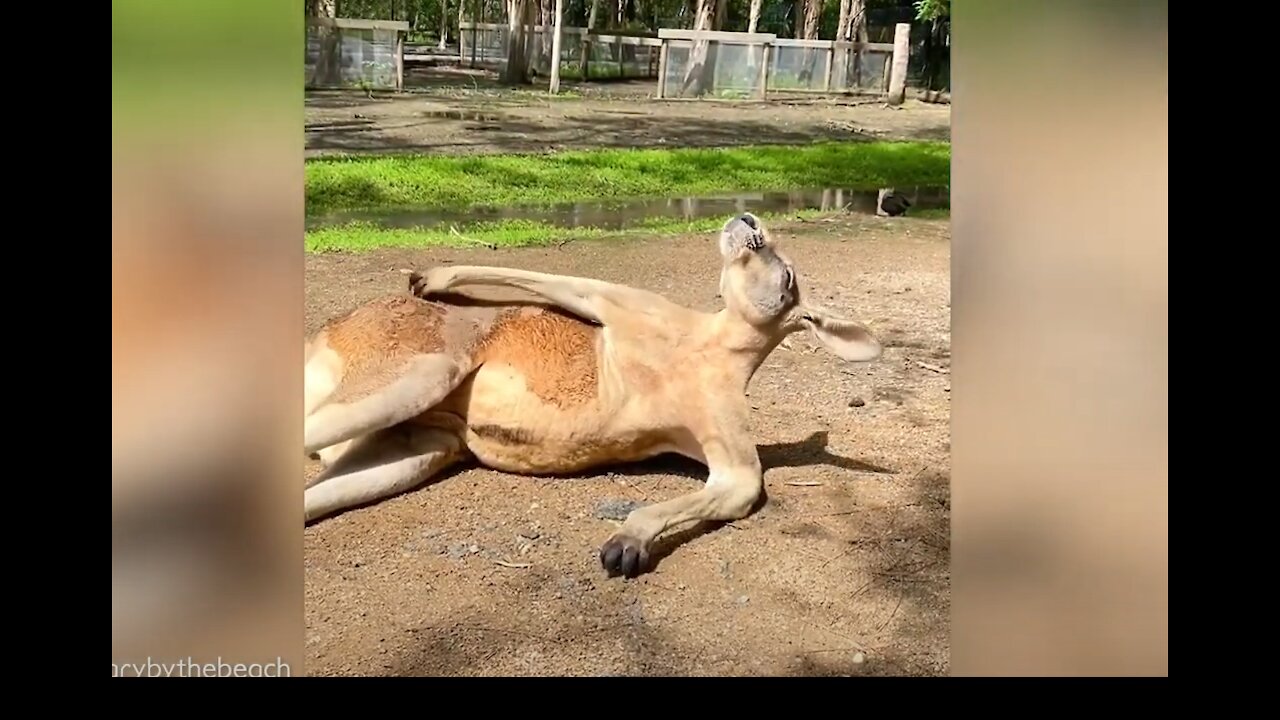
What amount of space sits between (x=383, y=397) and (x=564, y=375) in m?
0.45

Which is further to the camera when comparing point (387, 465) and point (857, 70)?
point (857, 70)

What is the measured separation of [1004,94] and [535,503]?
5.00 ft

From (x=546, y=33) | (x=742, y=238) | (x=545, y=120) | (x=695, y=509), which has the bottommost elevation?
(x=695, y=509)

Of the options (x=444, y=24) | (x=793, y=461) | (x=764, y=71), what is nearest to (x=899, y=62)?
(x=764, y=71)

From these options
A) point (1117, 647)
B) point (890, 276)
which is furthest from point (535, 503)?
point (890, 276)

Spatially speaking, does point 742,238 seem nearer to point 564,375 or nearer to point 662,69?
point 564,375

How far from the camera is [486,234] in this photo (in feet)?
16.3

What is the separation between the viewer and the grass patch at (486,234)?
14.9 ft

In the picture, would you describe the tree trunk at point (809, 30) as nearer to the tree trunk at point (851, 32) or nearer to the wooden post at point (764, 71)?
the tree trunk at point (851, 32)

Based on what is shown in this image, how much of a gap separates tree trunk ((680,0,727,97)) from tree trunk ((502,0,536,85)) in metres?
1.09

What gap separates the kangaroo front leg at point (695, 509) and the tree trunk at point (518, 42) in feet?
16.6

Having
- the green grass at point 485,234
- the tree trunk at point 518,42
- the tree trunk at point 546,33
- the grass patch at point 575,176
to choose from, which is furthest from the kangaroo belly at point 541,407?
the tree trunk at point 546,33

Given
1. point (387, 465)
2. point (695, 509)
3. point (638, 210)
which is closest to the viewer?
point (695, 509)

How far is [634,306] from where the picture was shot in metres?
2.82
